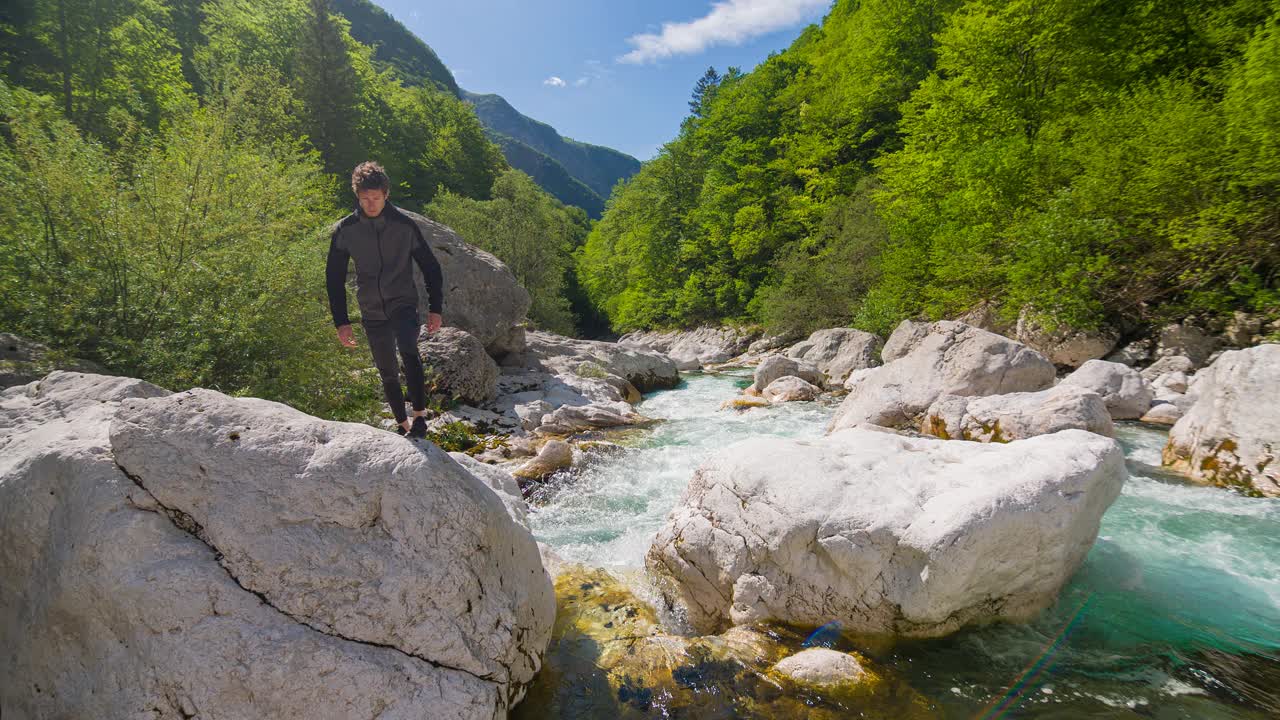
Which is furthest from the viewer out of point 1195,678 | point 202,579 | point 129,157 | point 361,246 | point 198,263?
point 129,157

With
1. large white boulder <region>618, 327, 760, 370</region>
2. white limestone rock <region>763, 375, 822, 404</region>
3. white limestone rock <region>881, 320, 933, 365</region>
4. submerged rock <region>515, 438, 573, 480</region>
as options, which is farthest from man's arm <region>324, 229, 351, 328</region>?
large white boulder <region>618, 327, 760, 370</region>

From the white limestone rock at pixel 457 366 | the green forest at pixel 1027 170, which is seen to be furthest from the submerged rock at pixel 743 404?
the green forest at pixel 1027 170

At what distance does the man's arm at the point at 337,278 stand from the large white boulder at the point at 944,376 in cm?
897

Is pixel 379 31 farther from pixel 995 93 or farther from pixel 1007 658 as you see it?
pixel 1007 658

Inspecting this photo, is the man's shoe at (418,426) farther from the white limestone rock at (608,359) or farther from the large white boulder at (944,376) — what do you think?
the white limestone rock at (608,359)

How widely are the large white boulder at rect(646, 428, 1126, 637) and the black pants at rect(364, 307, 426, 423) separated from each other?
2.79 m

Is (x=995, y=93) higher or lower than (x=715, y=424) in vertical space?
higher

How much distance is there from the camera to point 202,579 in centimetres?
253

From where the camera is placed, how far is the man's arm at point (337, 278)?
A: 4.14 metres

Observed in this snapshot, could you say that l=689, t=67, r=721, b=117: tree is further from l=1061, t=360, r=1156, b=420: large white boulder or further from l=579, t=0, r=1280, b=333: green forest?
l=1061, t=360, r=1156, b=420: large white boulder

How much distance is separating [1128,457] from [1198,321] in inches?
236

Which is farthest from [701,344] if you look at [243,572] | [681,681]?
[243,572]

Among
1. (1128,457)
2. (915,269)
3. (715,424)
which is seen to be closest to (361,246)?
(715,424)

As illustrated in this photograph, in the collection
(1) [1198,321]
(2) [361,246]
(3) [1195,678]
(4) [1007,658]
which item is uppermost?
(1) [1198,321]
